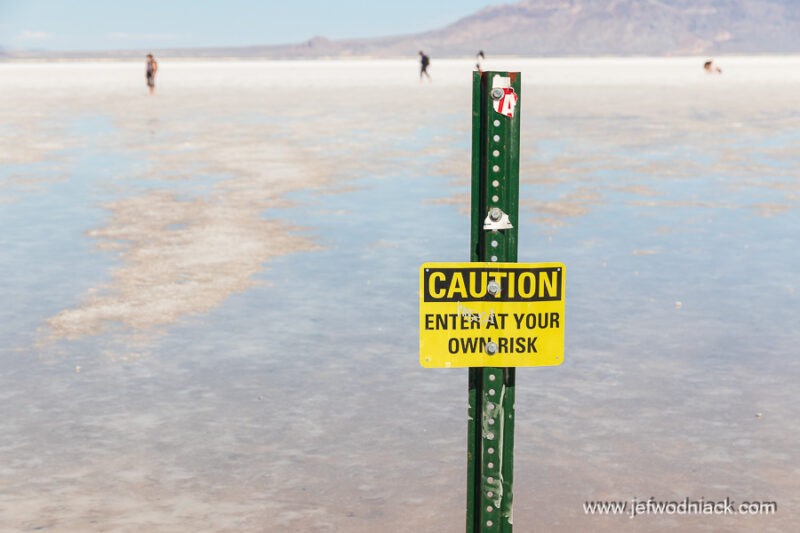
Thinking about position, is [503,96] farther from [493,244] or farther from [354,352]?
[354,352]

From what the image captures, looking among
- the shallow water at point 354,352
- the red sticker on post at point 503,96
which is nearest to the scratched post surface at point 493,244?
the red sticker on post at point 503,96

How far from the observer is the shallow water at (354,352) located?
6.12m

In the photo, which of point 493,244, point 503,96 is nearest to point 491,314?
point 493,244

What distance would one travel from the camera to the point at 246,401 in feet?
25.1

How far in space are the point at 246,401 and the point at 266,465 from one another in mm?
1205

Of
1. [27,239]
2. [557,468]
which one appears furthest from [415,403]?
[27,239]

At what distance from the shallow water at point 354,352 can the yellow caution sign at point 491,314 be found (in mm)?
2109

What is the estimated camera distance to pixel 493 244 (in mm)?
3697

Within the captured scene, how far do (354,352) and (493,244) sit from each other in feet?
17.2

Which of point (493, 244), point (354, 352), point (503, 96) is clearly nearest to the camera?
point (503, 96)

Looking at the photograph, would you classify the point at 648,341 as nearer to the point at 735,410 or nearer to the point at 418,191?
the point at 735,410

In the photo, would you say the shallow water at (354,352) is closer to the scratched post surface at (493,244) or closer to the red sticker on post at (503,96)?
the scratched post surface at (493,244)

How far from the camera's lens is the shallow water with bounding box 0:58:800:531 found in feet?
20.1

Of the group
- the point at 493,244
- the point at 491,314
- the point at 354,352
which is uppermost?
the point at 493,244
